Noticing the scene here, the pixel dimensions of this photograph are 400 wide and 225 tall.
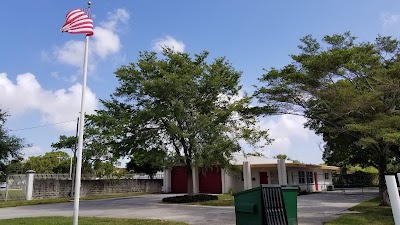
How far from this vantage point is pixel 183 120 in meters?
22.8

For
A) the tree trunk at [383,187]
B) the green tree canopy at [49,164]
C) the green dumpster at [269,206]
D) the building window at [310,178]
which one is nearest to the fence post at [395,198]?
the green dumpster at [269,206]

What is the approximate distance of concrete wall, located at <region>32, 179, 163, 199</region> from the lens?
2942 cm

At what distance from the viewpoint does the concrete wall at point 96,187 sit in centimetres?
2942

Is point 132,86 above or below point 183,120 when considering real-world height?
above

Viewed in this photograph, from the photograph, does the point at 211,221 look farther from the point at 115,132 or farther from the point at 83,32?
the point at 115,132

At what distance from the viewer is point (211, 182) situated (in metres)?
35.6

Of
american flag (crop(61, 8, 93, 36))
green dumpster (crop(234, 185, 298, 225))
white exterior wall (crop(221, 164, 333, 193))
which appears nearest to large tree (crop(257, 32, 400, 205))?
green dumpster (crop(234, 185, 298, 225))

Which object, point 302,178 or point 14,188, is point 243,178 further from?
point 14,188

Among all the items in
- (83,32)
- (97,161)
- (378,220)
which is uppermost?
(83,32)

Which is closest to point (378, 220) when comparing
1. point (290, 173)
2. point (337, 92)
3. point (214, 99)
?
point (337, 92)

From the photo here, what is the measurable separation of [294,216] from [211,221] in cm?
596

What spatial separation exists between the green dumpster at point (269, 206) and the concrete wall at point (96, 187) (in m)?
25.3

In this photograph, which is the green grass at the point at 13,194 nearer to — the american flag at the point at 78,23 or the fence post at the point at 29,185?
the fence post at the point at 29,185

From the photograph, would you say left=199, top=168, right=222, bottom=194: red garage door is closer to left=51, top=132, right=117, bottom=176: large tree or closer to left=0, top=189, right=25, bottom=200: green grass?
left=51, top=132, right=117, bottom=176: large tree
